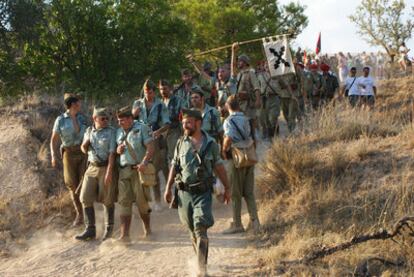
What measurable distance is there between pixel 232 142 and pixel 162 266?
1850 millimetres

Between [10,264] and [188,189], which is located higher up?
[188,189]

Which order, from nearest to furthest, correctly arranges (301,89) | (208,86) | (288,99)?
(208,86), (288,99), (301,89)

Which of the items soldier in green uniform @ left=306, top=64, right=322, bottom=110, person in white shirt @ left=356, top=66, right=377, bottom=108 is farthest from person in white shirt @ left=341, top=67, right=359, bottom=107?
soldier in green uniform @ left=306, top=64, right=322, bottom=110

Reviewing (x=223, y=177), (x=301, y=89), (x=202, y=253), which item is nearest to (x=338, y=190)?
(x=223, y=177)

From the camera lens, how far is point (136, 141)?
7262mm

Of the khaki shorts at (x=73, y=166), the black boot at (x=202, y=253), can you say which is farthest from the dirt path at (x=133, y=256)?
the khaki shorts at (x=73, y=166)

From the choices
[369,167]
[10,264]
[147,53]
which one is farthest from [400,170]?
[147,53]

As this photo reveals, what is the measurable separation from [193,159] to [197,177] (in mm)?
200

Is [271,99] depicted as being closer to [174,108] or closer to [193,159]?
[174,108]

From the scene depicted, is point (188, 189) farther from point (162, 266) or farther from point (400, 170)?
point (400, 170)

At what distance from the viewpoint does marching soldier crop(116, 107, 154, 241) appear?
7.26 metres

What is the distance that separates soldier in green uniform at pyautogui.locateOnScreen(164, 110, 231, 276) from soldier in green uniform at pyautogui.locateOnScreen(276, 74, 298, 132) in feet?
20.9

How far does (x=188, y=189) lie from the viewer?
6.01 metres

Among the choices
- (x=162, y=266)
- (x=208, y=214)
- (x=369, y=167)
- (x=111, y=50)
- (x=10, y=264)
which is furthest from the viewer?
(x=111, y=50)
